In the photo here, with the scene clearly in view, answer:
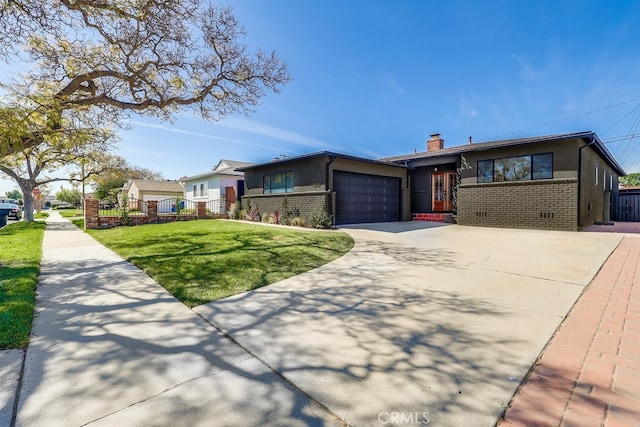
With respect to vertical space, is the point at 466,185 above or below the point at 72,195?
below

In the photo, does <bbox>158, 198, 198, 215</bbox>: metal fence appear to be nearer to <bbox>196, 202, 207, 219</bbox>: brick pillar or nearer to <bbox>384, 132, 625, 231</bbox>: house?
<bbox>196, 202, 207, 219</bbox>: brick pillar

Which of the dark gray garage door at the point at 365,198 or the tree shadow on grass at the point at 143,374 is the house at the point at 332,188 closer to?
the dark gray garage door at the point at 365,198

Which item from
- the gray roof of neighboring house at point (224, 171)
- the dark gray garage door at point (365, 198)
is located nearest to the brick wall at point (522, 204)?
the dark gray garage door at point (365, 198)

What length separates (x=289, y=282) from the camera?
457 cm

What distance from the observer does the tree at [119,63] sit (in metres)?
5.62

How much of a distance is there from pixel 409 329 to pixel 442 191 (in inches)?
579

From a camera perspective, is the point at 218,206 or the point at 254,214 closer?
the point at 254,214

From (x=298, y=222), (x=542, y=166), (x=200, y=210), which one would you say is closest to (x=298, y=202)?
(x=298, y=222)

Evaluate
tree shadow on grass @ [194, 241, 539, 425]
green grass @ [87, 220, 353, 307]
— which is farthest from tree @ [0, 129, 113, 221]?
tree shadow on grass @ [194, 241, 539, 425]

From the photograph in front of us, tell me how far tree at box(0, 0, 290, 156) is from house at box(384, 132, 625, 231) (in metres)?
9.34

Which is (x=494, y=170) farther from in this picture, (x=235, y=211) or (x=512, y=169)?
(x=235, y=211)

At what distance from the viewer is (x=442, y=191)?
52.7 feet

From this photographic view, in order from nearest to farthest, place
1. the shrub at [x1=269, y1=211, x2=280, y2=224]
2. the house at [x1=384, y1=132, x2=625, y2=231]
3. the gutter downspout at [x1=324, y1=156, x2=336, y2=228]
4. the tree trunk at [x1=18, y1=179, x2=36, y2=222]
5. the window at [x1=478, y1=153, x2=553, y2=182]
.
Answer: the house at [x1=384, y1=132, x2=625, y2=231]
the window at [x1=478, y1=153, x2=553, y2=182]
the gutter downspout at [x1=324, y1=156, x2=336, y2=228]
the shrub at [x1=269, y1=211, x2=280, y2=224]
the tree trunk at [x1=18, y1=179, x2=36, y2=222]

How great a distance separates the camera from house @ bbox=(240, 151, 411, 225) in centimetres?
1248
